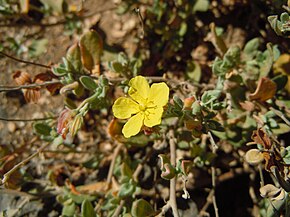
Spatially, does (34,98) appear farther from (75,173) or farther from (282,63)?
(282,63)

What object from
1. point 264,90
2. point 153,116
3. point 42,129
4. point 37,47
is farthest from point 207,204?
point 37,47

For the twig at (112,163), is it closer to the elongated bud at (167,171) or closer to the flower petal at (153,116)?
the elongated bud at (167,171)

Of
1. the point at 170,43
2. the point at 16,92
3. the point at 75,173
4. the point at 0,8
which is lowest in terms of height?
the point at 75,173

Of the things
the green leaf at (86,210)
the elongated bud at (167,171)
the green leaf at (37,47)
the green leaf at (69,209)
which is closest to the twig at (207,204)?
the elongated bud at (167,171)

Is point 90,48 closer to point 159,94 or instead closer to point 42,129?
point 42,129

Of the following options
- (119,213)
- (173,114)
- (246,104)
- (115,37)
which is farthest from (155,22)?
(119,213)

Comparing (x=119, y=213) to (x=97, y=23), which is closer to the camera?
(x=119, y=213)

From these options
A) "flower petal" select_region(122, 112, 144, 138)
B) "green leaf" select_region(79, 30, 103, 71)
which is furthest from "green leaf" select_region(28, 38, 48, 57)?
"flower petal" select_region(122, 112, 144, 138)
